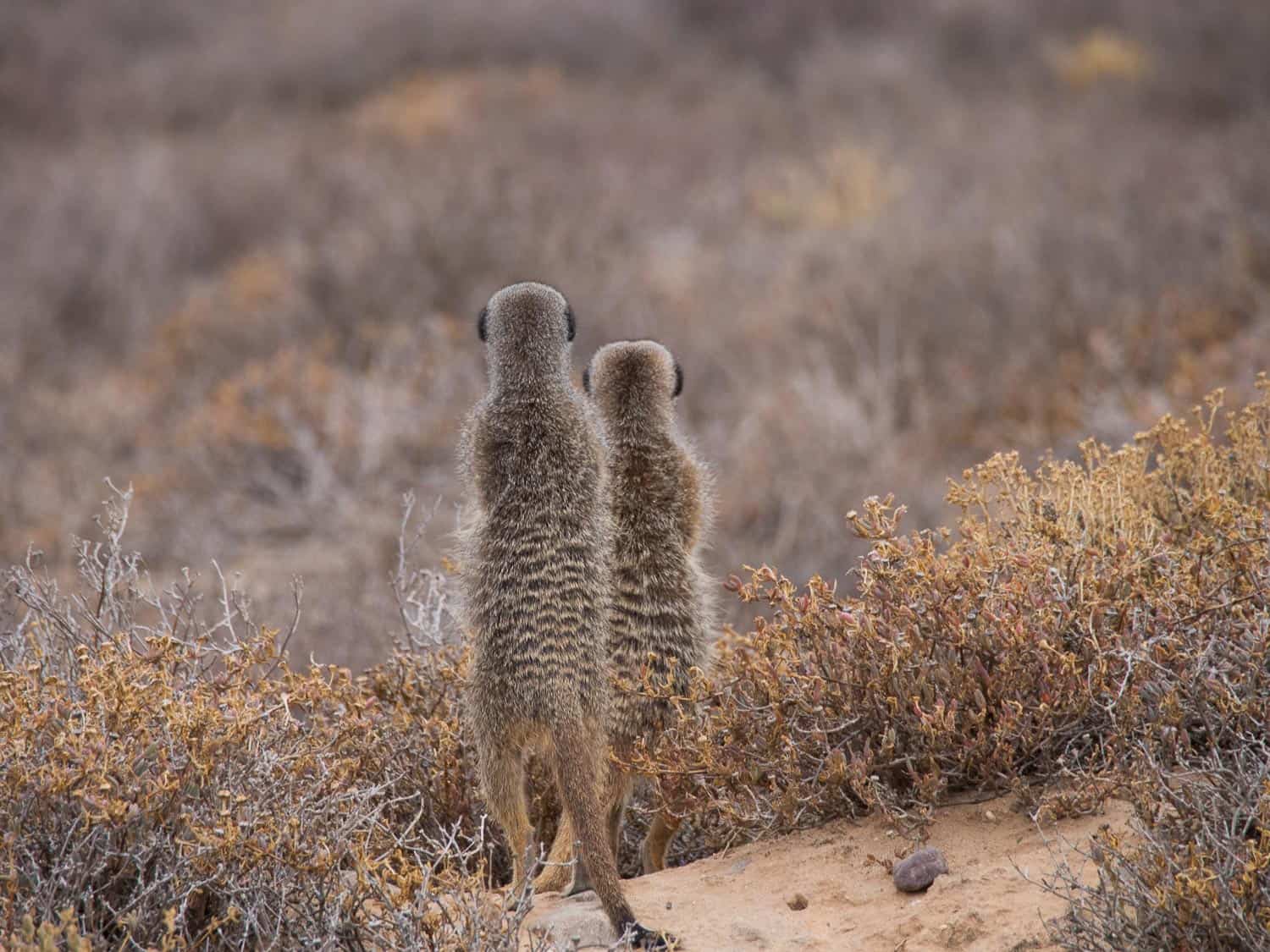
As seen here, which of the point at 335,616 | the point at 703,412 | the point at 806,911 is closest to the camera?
the point at 806,911

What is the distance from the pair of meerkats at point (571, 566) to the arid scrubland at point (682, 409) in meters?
0.24

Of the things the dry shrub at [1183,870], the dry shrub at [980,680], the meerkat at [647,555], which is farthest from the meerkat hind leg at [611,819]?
the dry shrub at [1183,870]

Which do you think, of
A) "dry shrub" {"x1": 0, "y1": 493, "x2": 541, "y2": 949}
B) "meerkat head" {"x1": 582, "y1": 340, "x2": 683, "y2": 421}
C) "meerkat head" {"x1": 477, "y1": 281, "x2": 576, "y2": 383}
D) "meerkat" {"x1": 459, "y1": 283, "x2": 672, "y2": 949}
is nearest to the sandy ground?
"meerkat" {"x1": 459, "y1": 283, "x2": 672, "y2": 949}

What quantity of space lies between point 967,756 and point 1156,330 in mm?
7177

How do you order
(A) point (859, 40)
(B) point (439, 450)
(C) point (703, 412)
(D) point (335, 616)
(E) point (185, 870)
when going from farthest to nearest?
(A) point (859, 40) < (C) point (703, 412) < (B) point (439, 450) < (D) point (335, 616) < (E) point (185, 870)

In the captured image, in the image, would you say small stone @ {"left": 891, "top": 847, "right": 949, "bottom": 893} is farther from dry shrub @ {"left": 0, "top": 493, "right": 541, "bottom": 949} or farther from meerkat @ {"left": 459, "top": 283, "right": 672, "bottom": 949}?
dry shrub @ {"left": 0, "top": 493, "right": 541, "bottom": 949}

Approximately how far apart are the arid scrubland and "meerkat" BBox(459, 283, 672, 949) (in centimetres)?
34

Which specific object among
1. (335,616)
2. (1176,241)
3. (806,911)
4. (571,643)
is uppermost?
(1176,241)

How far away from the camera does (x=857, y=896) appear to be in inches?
144

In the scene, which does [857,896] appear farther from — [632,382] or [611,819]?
[632,382]

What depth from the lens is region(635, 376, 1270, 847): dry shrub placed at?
3617 mm

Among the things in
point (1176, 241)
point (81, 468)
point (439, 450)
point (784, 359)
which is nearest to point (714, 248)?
point (784, 359)

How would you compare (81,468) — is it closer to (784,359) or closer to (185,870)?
(784,359)

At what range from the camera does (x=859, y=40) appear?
22.1 meters
